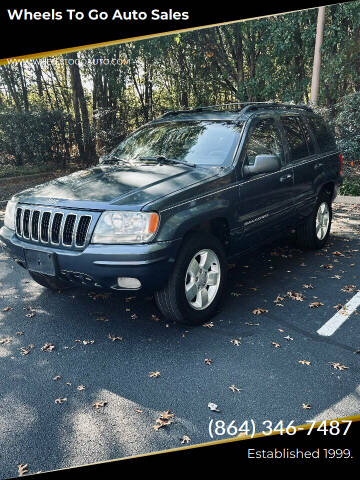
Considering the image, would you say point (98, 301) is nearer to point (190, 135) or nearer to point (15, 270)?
point (15, 270)

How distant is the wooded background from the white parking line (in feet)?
23.0

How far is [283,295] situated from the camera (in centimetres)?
480

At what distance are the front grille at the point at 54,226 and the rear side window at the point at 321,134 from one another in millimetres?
3687

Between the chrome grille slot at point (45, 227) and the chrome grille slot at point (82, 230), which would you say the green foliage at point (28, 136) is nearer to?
the chrome grille slot at point (45, 227)

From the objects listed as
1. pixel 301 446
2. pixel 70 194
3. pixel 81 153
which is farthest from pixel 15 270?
pixel 81 153

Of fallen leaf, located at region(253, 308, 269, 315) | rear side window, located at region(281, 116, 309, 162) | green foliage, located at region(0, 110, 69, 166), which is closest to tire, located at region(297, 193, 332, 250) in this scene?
rear side window, located at region(281, 116, 309, 162)

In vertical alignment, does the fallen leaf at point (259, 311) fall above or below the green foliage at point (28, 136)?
below

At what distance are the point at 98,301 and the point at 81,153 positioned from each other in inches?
385

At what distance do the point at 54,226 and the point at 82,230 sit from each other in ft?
1.02

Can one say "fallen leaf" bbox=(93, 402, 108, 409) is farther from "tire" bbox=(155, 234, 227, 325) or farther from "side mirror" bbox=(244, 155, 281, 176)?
"side mirror" bbox=(244, 155, 281, 176)

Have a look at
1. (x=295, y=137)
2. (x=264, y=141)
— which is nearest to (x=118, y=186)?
(x=264, y=141)

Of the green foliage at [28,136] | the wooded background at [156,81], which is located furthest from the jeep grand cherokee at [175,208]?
the green foliage at [28,136]

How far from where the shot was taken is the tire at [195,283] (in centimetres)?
383

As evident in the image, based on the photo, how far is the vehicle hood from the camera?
3.69 metres
